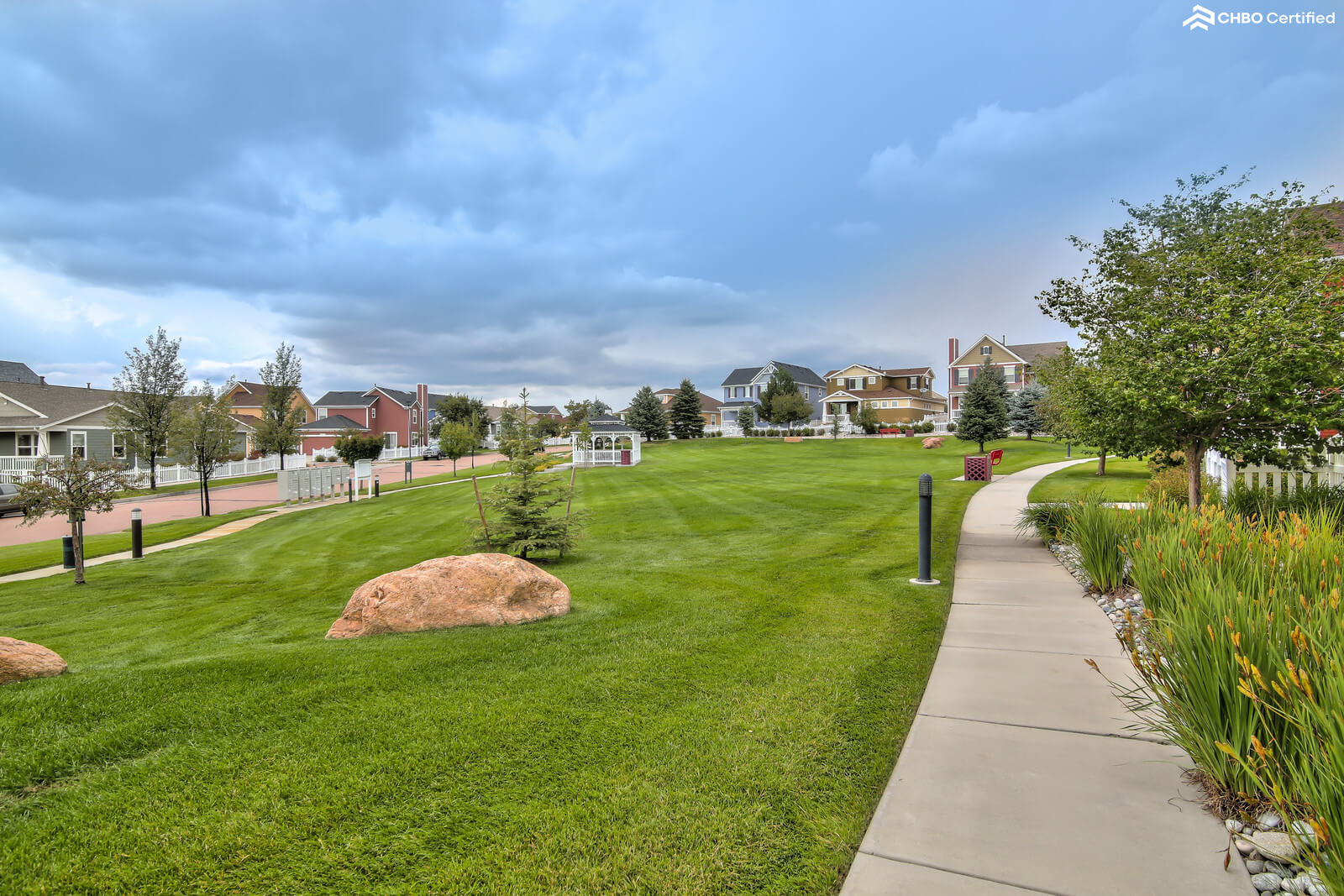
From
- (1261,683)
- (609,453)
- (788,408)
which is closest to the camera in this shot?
(1261,683)

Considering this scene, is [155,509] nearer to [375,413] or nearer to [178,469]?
[178,469]

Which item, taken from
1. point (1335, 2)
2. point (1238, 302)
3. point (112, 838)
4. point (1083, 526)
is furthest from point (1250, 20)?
point (112, 838)

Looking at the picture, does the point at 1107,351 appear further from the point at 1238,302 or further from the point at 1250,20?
the point at 1250,20

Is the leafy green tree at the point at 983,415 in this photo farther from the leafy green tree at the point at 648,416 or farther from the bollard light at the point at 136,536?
the bollard light at the point at 136,536

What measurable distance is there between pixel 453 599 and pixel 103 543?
54.0ft

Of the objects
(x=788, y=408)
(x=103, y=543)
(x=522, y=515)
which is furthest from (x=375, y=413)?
(x=522, y=515)

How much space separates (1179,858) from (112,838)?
4.56m

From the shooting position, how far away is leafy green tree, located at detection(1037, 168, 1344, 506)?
7867mm

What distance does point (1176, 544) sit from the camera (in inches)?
194

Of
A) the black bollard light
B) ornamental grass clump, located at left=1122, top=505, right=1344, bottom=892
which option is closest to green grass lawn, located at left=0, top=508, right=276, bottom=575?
the black bollard light

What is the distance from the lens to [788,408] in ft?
184

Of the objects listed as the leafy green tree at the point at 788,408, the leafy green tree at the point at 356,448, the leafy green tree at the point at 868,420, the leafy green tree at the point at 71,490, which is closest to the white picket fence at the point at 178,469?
the leafy green tree at the point at 356,448

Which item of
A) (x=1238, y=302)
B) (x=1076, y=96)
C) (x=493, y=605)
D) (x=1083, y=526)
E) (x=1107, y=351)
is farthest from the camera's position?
(x=1076, y=96)

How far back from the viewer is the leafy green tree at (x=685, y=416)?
6259cm
